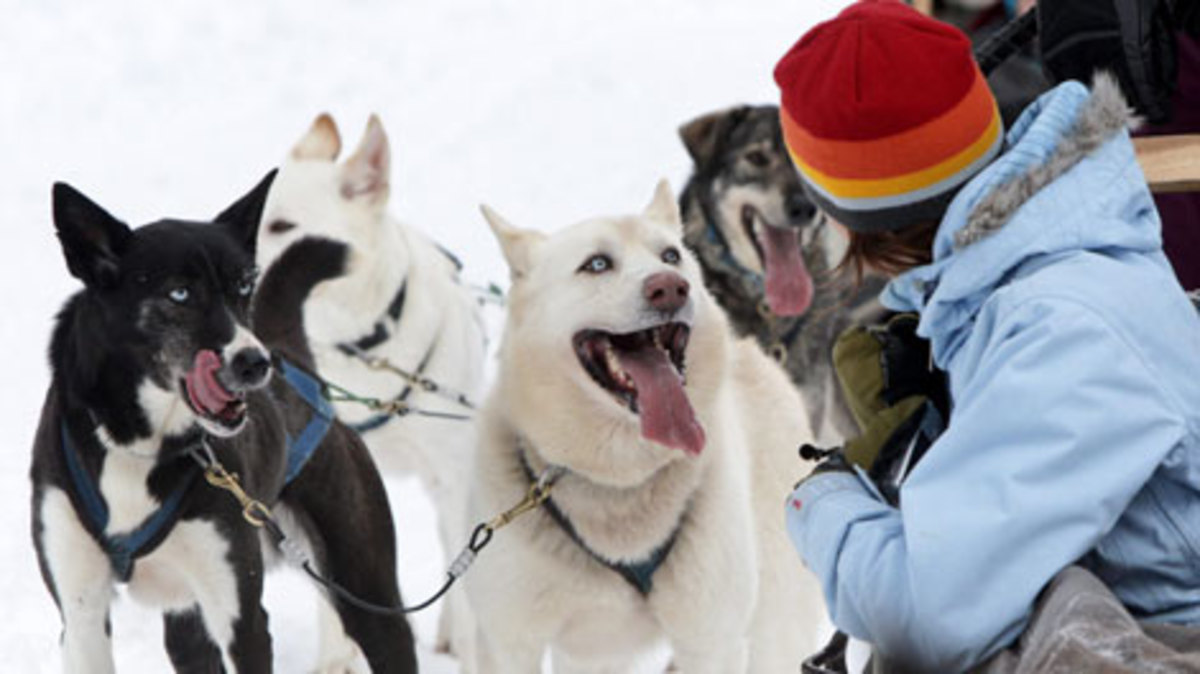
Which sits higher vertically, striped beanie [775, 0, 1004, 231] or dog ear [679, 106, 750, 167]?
striped beanie [775, 0, 1004, 231]

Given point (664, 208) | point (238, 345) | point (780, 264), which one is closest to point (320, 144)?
point (780, 264)

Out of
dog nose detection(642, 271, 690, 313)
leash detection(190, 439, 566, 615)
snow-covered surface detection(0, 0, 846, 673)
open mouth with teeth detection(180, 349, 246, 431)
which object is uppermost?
open mouth with teeth detection(180, 349, 246, 431)

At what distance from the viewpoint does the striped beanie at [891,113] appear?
164 cm

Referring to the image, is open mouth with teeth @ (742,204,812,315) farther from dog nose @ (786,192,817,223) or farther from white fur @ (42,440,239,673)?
white fur @ (42,440,239,673)

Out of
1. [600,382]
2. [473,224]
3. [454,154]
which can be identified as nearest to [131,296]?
[600,382]

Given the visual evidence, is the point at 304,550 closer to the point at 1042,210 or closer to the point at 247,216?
the point at 247,216

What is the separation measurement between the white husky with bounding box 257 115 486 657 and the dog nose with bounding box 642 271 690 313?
166 cm

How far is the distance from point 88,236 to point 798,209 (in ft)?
8.29

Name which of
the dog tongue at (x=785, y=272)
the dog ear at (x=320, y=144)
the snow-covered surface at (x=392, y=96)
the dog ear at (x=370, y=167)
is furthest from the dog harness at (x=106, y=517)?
the snow-covered surface at (x=392, y=96)

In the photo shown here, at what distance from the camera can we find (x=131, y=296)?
2.34 m

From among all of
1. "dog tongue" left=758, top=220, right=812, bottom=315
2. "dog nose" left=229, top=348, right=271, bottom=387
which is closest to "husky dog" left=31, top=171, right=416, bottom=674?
"dog nose" left=229, top=348, right=271, bottom=387

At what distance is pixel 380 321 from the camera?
4.27 meters

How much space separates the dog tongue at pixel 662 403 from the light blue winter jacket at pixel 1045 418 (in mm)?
921

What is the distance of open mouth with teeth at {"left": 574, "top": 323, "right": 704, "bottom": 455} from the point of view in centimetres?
258
